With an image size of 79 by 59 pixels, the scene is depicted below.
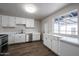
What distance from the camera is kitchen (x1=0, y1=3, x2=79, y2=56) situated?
8.68 feet

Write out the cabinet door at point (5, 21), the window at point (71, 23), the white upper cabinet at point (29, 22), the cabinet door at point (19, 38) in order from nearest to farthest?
the window at point (71, 23), the cabinet door at point (5, 21), the cabinet door at point (19, 38), the white upper cabinet at point (29, 22)

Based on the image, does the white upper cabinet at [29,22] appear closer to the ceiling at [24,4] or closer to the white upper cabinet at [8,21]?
the white upper cabinet at [8,21]

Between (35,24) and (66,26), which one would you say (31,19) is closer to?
(35,24)

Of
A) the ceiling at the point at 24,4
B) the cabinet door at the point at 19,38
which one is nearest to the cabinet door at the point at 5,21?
the ceiling at the point at 24,4

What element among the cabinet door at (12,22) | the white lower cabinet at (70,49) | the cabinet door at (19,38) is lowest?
the cabinet door at (19,38)

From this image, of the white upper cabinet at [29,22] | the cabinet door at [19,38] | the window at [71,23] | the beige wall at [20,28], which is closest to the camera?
the window at [71,23]

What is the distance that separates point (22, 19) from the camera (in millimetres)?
5598

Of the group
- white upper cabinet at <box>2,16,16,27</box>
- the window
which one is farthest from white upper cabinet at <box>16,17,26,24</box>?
the window

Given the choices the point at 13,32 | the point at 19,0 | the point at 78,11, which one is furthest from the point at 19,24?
the point at 19,0

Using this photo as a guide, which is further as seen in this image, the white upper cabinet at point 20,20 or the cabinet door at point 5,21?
the white upper cabinet at point 20,20

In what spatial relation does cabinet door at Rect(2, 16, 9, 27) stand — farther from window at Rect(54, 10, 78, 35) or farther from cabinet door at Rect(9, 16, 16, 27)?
window at Rect(54, 10, 78, 35)

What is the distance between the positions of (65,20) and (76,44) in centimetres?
195

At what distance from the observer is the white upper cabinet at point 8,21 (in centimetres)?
468

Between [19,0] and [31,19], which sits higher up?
[31,19]
